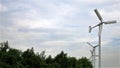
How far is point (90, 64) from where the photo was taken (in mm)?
64938

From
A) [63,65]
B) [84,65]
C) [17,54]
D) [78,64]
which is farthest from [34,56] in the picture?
[84,65]

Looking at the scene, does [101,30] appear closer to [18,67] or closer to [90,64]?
[18,67]

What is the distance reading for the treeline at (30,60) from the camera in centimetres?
4016

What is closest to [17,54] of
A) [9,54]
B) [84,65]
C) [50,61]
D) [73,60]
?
[9,54]

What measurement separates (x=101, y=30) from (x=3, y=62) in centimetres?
1174

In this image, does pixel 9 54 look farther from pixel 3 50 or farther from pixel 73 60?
pixel 73 60

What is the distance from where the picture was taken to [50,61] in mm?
51188

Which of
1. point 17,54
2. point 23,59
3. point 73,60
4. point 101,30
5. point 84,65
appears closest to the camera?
point 101,30

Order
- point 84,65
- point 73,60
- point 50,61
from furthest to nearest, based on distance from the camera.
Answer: point 84,65 → point 73,60 → point 50,61

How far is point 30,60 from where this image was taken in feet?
147

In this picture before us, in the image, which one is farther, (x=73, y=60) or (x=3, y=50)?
(x=73, y=60)

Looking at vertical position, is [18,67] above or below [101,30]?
below

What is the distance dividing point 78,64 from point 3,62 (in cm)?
2007

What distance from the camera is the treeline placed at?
4016 cm
